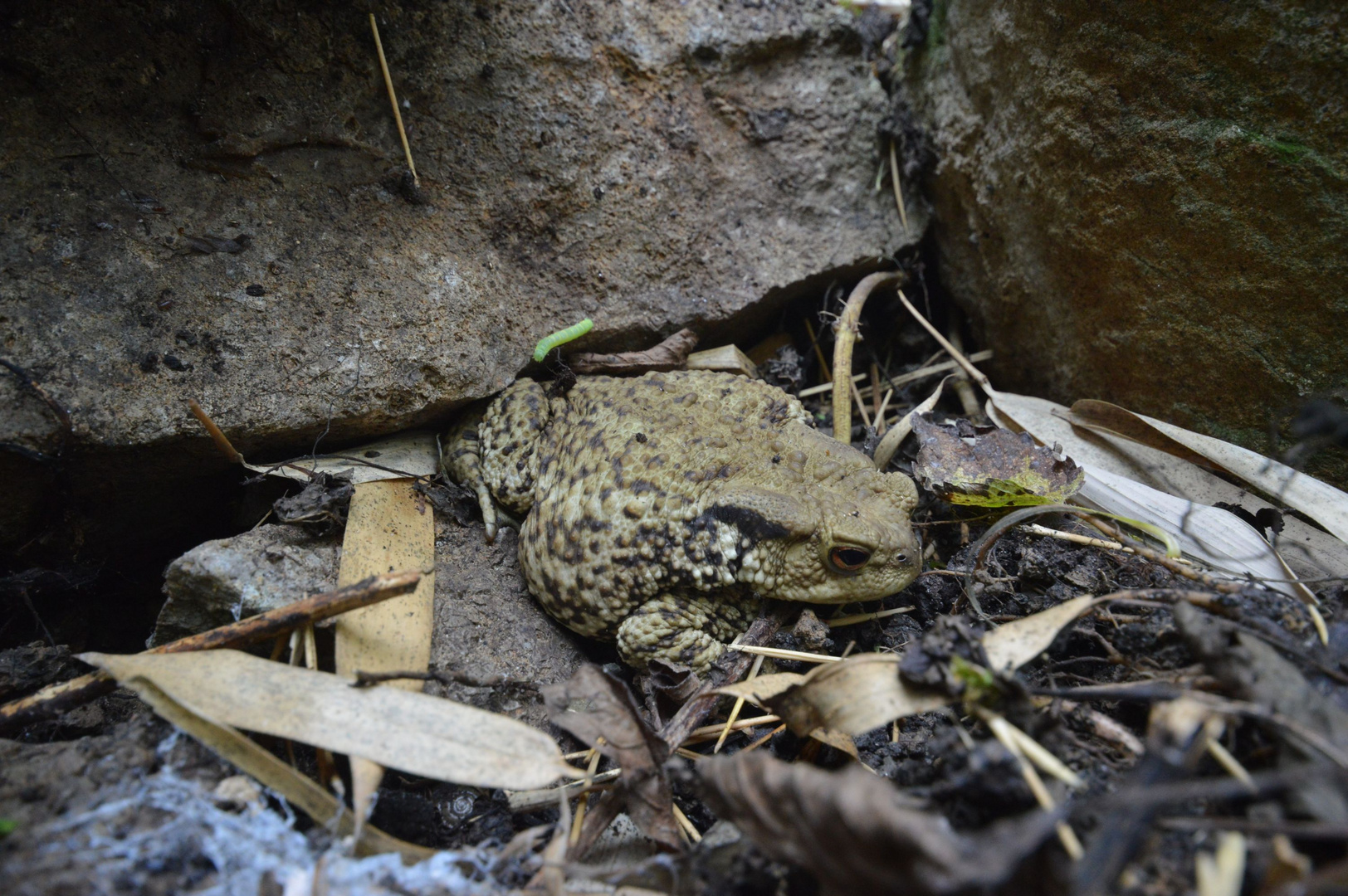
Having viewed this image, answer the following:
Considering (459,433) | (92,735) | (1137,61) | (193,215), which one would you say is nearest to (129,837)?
(92,735)

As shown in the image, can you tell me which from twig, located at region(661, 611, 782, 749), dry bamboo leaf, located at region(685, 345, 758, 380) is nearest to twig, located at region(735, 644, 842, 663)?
twig, located at region(661, 611, 782, 749)

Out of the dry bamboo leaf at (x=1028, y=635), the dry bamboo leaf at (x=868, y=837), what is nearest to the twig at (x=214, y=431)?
the dry bamboo leaf at (x=868, y=837)

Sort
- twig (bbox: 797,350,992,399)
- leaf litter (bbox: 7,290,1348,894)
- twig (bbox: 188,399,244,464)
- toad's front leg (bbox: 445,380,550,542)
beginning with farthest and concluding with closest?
twig (bbox: 797,350,992,399), toad's front leg (bbox: 445,380,550,542), twig (bbox: 188,399,244,464), leaf litter (bbox: 7,290,1348,894)

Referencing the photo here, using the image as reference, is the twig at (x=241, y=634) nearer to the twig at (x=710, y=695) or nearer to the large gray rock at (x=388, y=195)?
the large gray rock at (x=388, y=195)

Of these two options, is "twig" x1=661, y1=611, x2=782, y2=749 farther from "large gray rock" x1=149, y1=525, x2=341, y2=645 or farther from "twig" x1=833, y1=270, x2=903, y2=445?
"large gray rock" x1=149, y1=525, x2=341, y2=645

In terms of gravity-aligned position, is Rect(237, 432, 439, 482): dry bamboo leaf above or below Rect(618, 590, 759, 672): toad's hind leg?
above

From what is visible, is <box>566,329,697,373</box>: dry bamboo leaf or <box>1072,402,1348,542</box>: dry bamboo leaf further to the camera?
<box>566,329,697,373</box>: dry bamboo leaf
